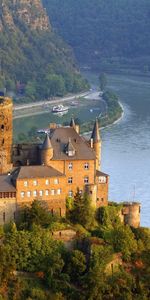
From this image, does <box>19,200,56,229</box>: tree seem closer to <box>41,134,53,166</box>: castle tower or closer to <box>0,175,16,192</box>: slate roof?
<box>0,175,16,192</box>: slate roof

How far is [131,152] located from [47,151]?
75.6ft

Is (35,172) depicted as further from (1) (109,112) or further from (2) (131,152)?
(1) (109,112)

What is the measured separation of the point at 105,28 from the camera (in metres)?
119

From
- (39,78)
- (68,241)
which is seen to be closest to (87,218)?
(68,241)

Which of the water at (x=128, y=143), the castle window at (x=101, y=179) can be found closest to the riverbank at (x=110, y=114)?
the water at (x=128, y=143)

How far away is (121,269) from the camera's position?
24750 millimetres

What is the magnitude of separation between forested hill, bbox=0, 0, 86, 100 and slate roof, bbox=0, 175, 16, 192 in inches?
1906

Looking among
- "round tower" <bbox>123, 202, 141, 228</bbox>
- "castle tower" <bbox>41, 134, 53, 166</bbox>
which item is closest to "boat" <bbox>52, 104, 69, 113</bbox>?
"round tower" <bbox>123, 202, 141, 228</bbox>

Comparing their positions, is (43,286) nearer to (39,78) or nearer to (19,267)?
(19,267)

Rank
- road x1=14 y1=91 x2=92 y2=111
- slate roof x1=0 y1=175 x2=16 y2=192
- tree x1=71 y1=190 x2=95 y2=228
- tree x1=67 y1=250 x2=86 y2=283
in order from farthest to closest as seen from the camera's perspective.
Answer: road x1=14 y1=91 x2=92 y2=111
tree x1=71 y1=190 x2=95 y2=228
slate roof x1=0 y1=175 x2=16 y2=192
tree x1=67 y1=250 x2=86 y2=283

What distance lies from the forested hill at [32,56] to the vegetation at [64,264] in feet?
160

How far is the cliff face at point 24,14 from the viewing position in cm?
9106

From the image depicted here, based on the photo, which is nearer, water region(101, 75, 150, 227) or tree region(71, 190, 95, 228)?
tree region(71, 190, 95, 228)

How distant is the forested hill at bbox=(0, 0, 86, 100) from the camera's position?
7744cm
